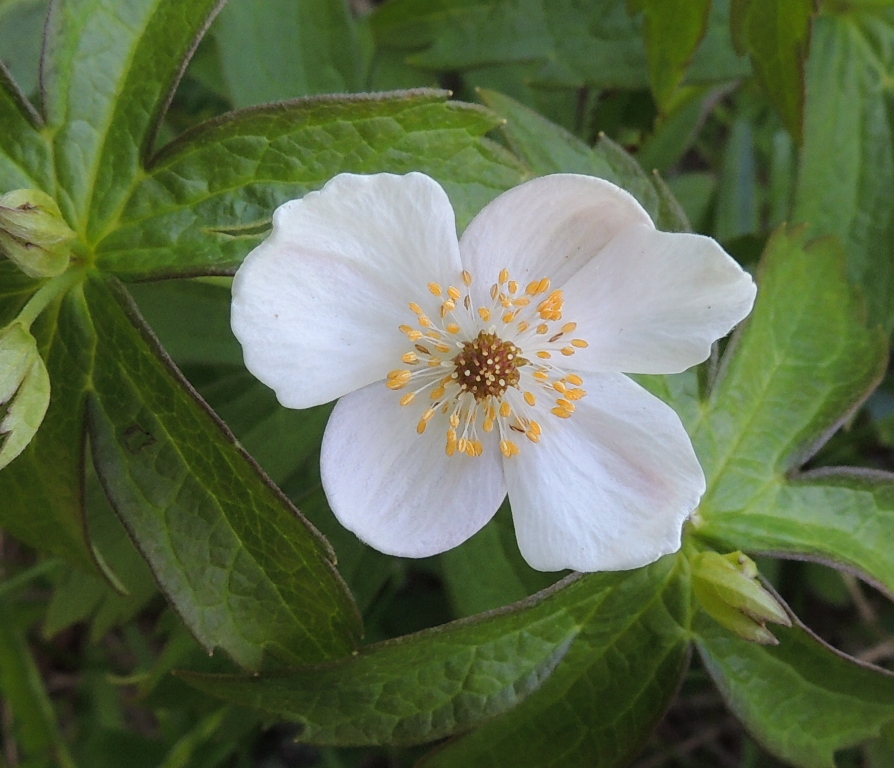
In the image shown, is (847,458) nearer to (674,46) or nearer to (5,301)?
(674,46)

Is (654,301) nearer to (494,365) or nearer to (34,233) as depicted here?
(494,365)

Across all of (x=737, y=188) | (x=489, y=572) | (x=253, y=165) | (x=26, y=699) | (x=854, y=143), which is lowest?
(x=26, y=699)

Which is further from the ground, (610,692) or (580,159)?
(580,159)

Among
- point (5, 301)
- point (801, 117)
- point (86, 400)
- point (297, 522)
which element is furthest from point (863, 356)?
point (5, 301)

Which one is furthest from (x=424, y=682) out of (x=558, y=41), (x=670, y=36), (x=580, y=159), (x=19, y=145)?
(x=558, y=41)

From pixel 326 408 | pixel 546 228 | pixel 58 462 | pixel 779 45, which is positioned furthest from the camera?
pixel 326 408

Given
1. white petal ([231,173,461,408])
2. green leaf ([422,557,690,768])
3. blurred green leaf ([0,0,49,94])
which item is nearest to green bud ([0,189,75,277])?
white petal ([231,173,461,408])

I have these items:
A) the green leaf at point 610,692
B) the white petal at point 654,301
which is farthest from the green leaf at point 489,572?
the white petal at point 654,301

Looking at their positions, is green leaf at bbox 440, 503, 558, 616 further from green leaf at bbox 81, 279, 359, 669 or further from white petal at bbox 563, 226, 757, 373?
white petal at bbox 563, 226, 757, 373
